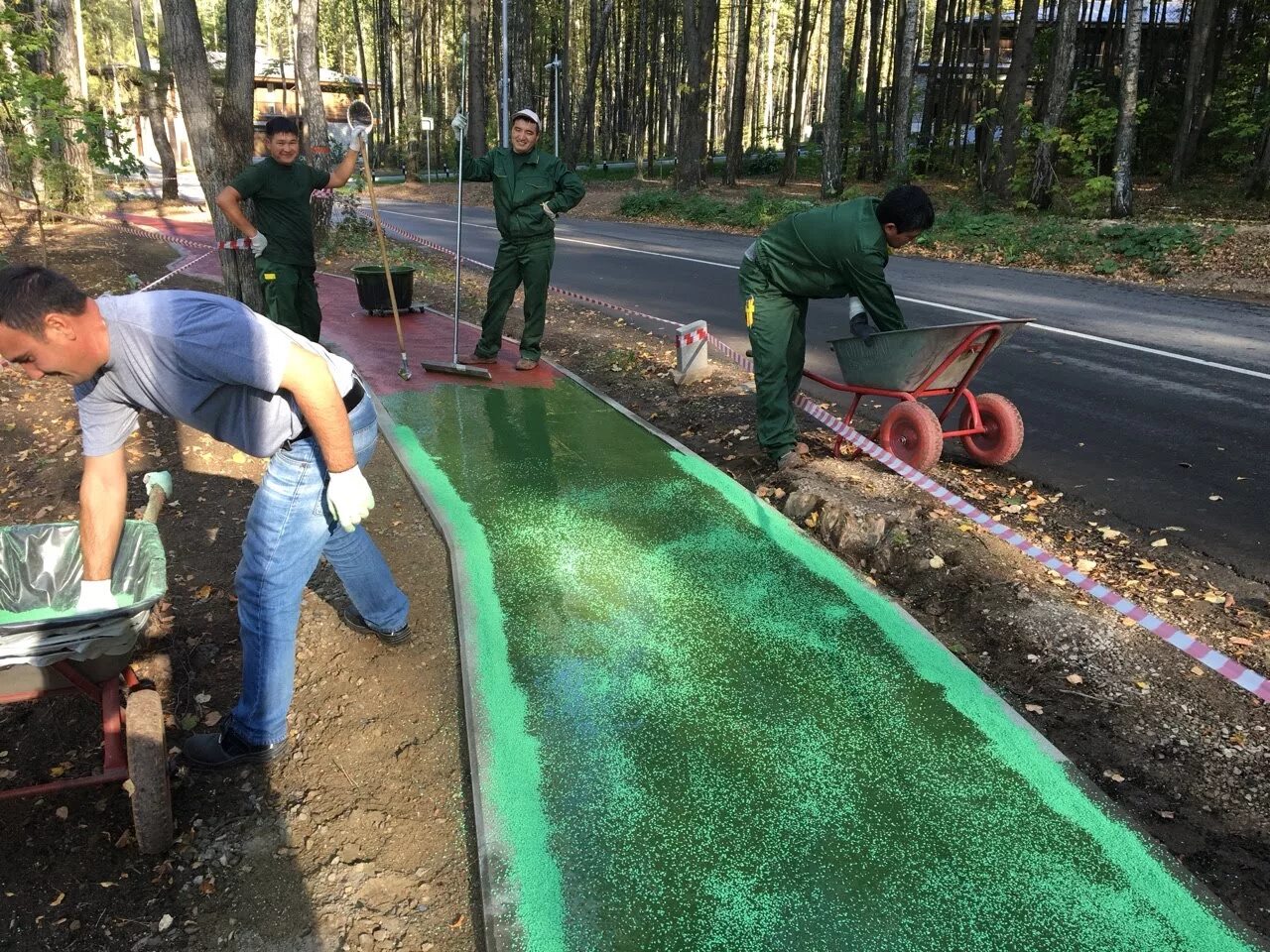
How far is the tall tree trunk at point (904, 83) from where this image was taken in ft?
66.0

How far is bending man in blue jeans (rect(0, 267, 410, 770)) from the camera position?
226 centimetres

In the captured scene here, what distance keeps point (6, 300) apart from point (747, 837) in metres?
2.41

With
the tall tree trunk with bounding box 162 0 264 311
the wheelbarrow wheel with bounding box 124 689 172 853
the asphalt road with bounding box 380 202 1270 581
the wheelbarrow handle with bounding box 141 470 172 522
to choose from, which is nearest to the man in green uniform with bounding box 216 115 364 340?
the tall tree trunk with bounding box 162 0 264 311

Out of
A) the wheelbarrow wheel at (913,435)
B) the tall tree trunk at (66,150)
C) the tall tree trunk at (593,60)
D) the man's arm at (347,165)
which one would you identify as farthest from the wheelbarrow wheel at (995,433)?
the tall tree trunk at (593,60)

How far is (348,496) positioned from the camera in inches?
106

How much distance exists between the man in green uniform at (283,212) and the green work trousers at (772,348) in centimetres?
310

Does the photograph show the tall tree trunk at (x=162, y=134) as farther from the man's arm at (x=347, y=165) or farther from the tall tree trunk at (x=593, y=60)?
the man's arm at (x=347, y=165)

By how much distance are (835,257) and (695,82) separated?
20592 mm

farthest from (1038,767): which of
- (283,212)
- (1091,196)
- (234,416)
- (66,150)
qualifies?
(66,150)

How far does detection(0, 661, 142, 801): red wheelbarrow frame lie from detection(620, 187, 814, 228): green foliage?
724 inches

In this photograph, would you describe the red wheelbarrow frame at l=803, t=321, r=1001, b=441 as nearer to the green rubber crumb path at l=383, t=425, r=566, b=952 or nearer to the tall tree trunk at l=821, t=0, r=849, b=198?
the green rubber crumb path at l=383, t=425, r=566, b=952

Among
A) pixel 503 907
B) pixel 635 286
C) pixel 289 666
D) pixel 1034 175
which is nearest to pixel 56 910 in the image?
pixel 289 666

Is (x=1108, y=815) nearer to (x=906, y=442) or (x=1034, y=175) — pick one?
(x=906, y=442)

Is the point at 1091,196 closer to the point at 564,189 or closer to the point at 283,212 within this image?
the point at 564,189
